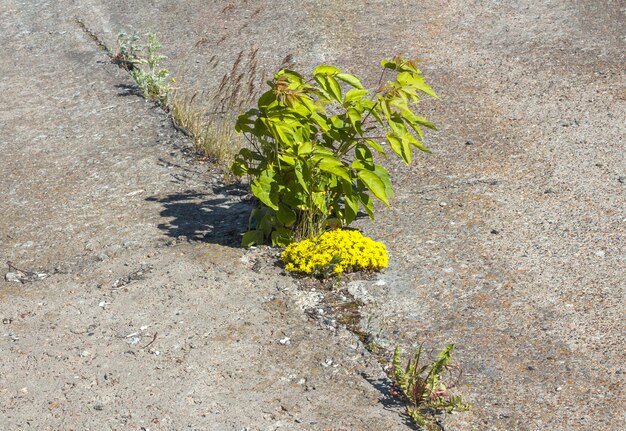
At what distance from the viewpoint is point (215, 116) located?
657 centimetres

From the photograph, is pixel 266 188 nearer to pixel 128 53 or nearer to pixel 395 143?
pixel 395 143

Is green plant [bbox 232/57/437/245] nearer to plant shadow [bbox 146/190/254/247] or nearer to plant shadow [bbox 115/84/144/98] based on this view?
plant shadow [bbox 146/190/254/247]

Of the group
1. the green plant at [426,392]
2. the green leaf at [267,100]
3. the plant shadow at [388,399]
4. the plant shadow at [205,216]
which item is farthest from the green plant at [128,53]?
the green plant at [426,392]

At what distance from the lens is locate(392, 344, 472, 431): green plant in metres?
3.71

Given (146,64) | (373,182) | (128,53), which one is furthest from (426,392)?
(128,53)

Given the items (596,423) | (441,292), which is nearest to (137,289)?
(441,292)

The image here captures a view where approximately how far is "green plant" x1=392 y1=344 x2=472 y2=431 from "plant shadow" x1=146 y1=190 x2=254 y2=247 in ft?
4.99

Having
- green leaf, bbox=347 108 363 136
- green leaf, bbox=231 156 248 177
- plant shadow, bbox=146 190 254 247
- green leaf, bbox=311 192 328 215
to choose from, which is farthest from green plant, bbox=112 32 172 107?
green leaf, bbox=347 108 363 136

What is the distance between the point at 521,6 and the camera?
8.10 m

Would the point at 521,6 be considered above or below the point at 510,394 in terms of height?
above

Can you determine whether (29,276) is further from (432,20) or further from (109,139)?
(432,20)

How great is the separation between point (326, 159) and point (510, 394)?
4.91 feet

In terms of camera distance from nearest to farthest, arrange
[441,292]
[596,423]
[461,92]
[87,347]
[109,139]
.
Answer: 1. [596,423]
2. [87,347]
3. [441,292]
4. [109,139]
5. [461,92]

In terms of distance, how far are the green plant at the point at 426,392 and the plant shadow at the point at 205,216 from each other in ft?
4.99
